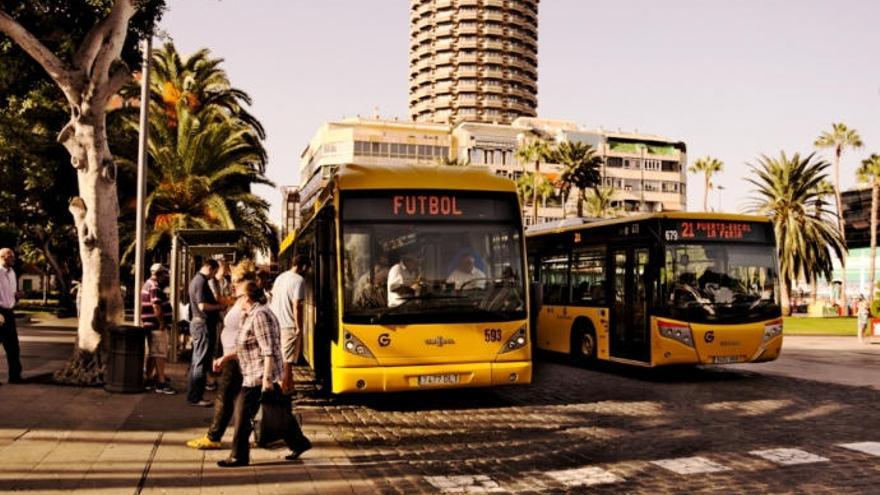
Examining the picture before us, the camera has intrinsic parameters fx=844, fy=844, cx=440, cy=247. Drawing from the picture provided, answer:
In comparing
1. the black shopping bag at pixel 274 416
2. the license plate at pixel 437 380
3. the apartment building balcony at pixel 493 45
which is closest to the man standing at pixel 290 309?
the license plate at pixel 437 380

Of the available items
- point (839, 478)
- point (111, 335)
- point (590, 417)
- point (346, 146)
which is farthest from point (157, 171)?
point (346, 146)

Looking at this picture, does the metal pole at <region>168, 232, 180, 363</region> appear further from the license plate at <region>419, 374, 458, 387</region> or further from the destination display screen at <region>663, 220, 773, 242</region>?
the destination display screen at <region>663, 220, 773, 242</region>

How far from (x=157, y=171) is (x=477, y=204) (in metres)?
21.3

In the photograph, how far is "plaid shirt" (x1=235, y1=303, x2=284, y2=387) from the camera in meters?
7.39

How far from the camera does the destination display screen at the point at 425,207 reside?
10.9 metres

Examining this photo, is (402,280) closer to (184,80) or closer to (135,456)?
(135,456)

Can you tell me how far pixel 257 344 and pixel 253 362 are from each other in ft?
0.54

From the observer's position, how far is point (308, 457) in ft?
26.6

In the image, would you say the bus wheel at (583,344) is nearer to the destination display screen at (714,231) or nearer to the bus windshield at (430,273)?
the destination display screen at (714,231)

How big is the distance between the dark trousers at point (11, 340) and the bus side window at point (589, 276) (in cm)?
1000

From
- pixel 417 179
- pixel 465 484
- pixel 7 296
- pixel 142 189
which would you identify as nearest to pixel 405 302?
pixel 417 179

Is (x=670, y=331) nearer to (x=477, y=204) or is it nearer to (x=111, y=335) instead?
(x=477, y=204)

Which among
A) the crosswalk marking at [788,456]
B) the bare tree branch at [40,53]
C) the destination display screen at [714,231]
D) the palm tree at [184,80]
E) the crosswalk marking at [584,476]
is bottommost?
the crosswalk marking at [788,456]

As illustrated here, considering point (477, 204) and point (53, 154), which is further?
point (53, 154)
